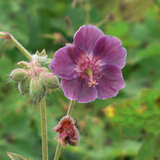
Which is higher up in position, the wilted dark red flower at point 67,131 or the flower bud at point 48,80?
the flower bud at point 48,80

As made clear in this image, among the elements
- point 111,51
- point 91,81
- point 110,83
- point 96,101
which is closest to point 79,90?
point 91,81

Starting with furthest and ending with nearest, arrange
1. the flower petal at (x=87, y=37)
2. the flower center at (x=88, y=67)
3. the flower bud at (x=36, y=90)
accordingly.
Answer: the flower center at (x=88, y=67)
the flower petal at (x=87, y=37)
the flower bud at (x=36, y=90)

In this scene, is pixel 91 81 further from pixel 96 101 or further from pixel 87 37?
pixel 96 101

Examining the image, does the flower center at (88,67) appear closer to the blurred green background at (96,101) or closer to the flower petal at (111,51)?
the flower petal at (111,51)

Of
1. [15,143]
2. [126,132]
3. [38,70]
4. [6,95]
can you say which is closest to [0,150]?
[15,143]

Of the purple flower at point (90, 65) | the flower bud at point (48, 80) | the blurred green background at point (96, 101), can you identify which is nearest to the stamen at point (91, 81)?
the purple flower at point (90, 65)

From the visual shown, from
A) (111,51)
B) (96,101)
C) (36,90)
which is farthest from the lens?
(96,101)
